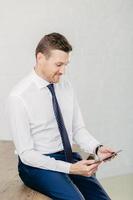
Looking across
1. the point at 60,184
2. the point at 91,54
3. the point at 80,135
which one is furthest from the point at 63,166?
the point at 91,54

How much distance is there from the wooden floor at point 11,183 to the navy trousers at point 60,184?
0.03 m

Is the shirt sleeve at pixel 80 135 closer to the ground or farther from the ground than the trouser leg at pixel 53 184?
farther from the ground

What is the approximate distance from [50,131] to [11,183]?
0.42 metres

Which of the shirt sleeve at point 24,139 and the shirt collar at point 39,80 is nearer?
the shirt sleeve at point 24,139

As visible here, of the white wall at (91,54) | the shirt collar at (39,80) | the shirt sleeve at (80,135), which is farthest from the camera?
the white wall at (91,54)

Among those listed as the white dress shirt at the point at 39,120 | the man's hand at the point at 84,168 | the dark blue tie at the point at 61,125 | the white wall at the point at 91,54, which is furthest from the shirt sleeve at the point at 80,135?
the white wall at the point at 91,54

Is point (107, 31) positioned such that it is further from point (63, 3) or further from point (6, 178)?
point (6, 178)

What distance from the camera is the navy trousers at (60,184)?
1.77m

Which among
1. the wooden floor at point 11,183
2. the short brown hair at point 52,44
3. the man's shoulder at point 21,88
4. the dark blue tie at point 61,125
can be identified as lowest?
the wooden floor at point 11,183

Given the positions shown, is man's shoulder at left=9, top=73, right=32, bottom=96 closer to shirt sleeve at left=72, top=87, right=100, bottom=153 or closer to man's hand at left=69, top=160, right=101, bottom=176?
shirt sleeve at left=72, top=87, right=100, bottom=153

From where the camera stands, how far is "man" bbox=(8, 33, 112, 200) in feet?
5.81

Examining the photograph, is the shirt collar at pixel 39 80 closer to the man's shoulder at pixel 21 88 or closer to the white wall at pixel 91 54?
the man's shoulder at pixel 21 88

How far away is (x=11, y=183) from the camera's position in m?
2.12

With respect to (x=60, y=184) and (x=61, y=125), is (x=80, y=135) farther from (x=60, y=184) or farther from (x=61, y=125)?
(x=60, y=184)
